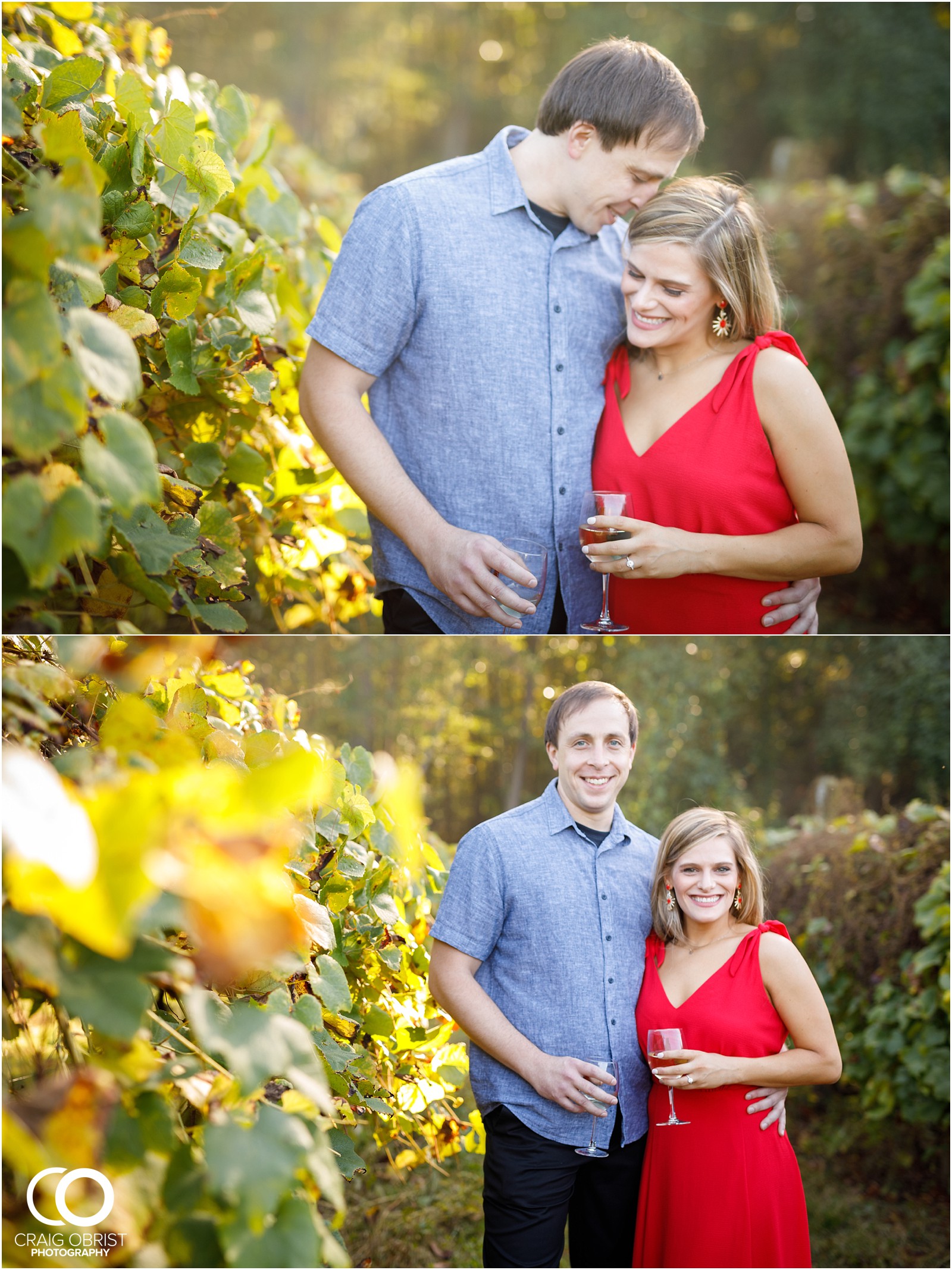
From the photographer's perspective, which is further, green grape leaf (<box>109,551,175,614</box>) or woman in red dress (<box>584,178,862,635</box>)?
woman in red dress (<box>584,178,862,635</box>)

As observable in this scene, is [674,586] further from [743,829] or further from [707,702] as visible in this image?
[707,702]

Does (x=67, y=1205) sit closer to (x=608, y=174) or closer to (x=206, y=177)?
(x=206, y=177)

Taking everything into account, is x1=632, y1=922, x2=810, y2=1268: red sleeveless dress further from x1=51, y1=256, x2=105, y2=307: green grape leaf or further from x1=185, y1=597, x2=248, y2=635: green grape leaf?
x1=51, y1=256, x2=105, y2=307: green grape leaf

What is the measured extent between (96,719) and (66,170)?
0.65m

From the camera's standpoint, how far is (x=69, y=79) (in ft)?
4.09

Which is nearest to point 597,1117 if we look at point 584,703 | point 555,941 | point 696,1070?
point 696,1070

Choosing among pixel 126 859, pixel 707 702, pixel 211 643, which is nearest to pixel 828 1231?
pixel 707 702

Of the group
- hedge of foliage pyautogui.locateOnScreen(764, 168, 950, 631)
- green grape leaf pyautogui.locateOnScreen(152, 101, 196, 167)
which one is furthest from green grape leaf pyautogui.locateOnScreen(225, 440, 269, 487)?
hedge of foliage pyautogui.locateOnScreen(764, 168, 950, 631)

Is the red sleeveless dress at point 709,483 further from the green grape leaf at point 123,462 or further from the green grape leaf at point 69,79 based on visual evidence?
the green grape leaf at point 123,462

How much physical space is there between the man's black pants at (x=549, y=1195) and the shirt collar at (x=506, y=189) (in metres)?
1.57

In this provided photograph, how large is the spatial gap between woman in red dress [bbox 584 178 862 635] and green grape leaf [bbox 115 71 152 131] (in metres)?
0.86

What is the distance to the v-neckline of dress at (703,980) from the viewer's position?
5.49 feet

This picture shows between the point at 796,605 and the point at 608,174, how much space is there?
863 millimetres

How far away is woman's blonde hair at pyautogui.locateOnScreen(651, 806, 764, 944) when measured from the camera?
1745mm
